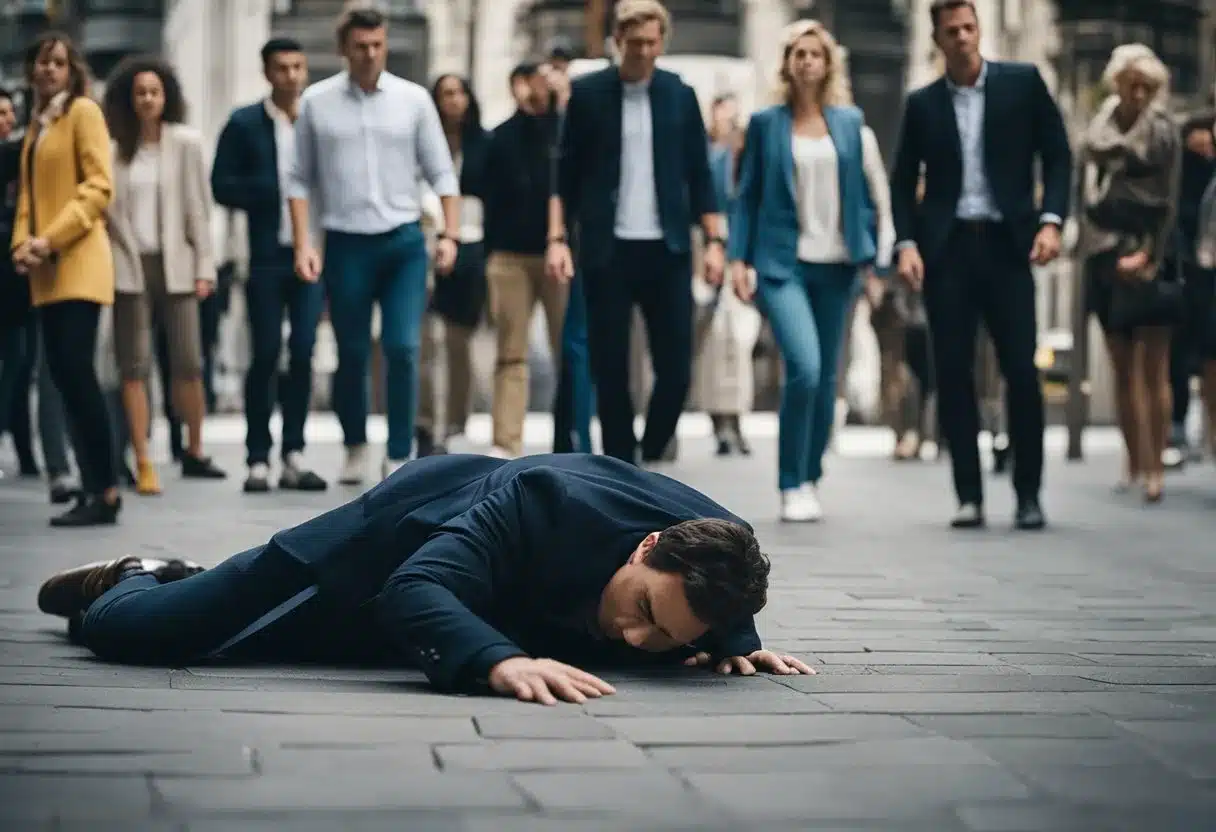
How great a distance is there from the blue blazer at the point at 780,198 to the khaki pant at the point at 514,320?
2.23m

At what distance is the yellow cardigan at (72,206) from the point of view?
869cm

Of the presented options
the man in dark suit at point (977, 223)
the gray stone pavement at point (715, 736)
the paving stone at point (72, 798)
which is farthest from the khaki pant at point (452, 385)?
the paving stone at point (72, 798)

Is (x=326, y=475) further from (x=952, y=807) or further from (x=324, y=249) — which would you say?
(x=952, y=807)

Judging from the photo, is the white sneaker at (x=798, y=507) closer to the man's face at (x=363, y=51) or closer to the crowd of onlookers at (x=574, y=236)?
the crowd of onlookers at (x=574, y=236)

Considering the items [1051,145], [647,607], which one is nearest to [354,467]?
[1051,145]

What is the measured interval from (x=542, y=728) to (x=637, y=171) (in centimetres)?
575

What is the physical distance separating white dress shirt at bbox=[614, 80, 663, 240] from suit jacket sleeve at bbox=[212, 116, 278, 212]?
2319mm

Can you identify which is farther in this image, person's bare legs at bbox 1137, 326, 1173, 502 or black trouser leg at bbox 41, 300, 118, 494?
person's bare legs at bbox 1137, 326, 1173, 502

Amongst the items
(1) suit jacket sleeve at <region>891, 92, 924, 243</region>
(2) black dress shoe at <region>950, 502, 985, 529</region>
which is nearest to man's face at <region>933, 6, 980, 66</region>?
(1) suit jacket sleeve at <region>891, 92, 924, 243</region>

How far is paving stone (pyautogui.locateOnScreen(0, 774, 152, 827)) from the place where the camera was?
3457 millimetres

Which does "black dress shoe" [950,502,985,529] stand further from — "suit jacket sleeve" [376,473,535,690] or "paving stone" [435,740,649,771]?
"paving stone" [435,740,649,771]

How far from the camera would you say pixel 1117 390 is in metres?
11.9

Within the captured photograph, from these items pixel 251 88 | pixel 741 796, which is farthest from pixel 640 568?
pixel 251 88

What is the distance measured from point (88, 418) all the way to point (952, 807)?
5.82m
